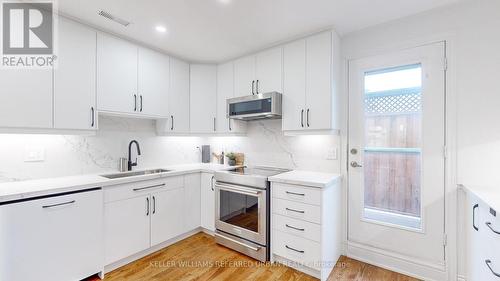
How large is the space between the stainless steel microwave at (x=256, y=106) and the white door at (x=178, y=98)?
681 millimetres

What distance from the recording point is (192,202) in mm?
2779

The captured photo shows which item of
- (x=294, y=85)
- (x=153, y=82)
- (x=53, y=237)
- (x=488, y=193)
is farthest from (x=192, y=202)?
(x=488, y=193)

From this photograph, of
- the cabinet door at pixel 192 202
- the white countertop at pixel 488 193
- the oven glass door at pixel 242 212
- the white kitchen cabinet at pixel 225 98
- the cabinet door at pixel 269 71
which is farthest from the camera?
the white kitchen cabinet at pixel 225 98

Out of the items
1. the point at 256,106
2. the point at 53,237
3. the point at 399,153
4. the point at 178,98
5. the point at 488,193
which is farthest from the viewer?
the point at 178,98

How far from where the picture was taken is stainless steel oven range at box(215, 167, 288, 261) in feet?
7.31

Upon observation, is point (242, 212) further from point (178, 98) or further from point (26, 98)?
point (26, 98)

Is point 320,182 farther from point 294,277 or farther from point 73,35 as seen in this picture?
point 73,35

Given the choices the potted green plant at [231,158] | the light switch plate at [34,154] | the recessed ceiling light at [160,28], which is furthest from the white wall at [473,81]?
the light switch plate at [34,154]

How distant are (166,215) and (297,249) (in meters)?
1.54

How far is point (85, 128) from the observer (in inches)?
80.5

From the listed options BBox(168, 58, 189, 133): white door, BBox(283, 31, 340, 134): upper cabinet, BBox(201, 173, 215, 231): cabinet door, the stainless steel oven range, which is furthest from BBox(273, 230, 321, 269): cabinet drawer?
BBox(168, 58, 189, 133): white door

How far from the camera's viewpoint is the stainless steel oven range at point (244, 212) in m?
2.23

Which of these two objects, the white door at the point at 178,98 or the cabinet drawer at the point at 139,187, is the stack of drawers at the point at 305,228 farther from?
the white door at the point at 178,98

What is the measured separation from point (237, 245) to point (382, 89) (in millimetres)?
2334
